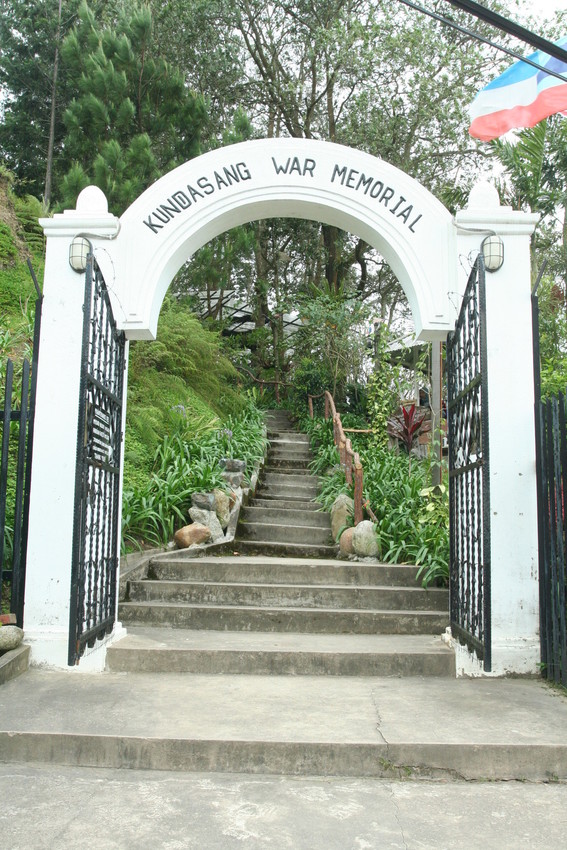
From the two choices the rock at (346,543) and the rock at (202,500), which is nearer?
the rock at (346,543)

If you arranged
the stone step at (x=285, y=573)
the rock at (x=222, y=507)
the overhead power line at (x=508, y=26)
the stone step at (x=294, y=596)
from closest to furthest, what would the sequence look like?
1. the overhead power line at (x=508, y=26)
2. the stone step at (x=294, y=596)
3. the stone step at (x=285, y=573)
4. the rock at (x=222, y=507)

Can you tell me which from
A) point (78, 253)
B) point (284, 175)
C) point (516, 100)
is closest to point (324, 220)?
point (284, 175)

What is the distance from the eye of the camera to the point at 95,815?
2.82m

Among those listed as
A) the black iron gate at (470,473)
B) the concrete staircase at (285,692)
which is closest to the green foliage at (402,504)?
the concrete staircase at (285,692)

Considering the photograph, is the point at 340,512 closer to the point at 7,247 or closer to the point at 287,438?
the point at 287,438

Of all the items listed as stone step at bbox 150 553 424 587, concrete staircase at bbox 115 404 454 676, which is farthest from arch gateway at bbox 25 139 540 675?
stone step at bbox 150 553 424 587

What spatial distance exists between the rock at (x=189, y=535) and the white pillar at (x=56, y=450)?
87.9 inches

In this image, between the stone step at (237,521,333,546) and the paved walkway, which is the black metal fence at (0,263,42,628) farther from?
the stone step at (237,521,333,546)

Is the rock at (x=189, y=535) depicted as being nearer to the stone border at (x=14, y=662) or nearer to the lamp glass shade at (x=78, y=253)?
the stone border at (x=14, y=662)

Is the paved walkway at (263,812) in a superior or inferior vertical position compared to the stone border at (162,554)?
inferior

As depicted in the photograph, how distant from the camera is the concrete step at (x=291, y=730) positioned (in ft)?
10.9

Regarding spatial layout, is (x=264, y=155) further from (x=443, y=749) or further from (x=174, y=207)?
(x=443, y=749)

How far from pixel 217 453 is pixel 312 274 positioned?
10.7 metres

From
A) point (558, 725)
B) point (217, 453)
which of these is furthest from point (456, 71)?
point (558, 725)
